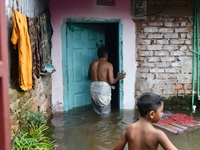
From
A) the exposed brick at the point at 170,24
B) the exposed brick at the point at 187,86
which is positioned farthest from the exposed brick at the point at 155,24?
the exposed brick at the point at 187,86

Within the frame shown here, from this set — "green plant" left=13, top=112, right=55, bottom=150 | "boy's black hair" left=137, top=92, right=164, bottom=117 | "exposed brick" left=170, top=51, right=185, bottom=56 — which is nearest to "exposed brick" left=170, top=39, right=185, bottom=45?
"exposed brick" left=170, top=51, right=185, bottom=56

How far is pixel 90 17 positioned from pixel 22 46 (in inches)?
114

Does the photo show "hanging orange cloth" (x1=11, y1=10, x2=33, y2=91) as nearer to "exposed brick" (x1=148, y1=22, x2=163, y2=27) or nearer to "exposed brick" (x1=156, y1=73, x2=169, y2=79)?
"exposed brick" (x1=148, y1=22, x2=163, y2=27)

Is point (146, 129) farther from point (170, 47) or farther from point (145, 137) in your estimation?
point (170, 47)

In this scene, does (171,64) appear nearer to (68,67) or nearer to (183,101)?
(183,101)

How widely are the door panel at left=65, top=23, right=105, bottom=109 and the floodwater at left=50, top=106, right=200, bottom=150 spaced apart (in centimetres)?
35

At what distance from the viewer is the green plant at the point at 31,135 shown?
3.58 metres

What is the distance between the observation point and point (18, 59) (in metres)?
3.61

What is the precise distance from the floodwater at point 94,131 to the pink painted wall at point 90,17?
48 centimetres

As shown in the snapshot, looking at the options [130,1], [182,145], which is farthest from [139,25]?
[182,145]

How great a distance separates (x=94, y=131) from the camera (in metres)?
5.20

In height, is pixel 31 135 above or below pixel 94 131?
above

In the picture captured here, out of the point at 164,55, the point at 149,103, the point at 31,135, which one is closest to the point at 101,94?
the point at 164,55

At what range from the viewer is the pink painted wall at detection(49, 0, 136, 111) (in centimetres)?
621
